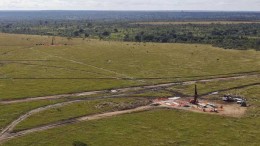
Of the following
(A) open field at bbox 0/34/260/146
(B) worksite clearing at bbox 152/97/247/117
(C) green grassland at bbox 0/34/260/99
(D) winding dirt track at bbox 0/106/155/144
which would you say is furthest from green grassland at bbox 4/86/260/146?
(C) green grassland at bbox 0/34/260/99

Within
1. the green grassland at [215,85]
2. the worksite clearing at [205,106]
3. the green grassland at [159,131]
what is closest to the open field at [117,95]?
the green grassland at [159,131]

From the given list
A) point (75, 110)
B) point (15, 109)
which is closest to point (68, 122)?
point (75, 110)

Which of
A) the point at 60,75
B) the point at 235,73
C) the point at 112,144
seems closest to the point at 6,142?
the point at 112,144

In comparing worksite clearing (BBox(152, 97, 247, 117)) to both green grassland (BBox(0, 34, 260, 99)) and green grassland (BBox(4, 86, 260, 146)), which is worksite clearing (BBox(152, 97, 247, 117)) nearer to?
green grassland (BBox(4, 86, 260, 146))

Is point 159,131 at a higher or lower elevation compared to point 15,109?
lower

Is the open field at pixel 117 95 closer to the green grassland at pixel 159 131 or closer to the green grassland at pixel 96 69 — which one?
the green grassland at pixel 159 131

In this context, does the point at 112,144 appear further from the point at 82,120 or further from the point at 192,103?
the point at 192,103

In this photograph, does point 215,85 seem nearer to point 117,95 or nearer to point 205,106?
point 205,106

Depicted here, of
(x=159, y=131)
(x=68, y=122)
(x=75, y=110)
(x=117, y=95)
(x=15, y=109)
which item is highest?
(x=15, y=109)

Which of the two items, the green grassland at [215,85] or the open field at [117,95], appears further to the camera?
the green grassland at [215,85]
